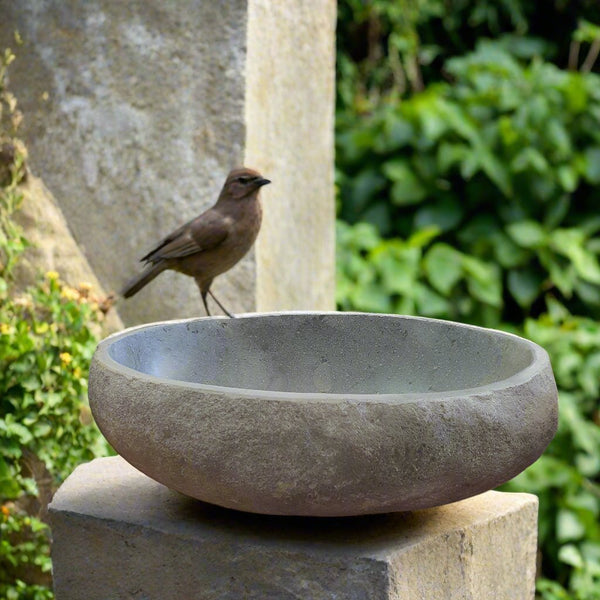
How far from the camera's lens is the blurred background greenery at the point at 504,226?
15.2 feet

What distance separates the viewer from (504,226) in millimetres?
5211

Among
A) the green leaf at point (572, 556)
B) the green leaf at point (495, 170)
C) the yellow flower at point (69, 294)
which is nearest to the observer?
the yellow flower at point (69, 294)

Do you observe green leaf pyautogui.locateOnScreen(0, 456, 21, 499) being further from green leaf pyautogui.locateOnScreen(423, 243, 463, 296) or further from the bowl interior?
green leaf pyautogui.locateOnScreen(423, 243, 463, 296)

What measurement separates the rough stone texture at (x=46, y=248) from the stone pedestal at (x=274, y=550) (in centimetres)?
106

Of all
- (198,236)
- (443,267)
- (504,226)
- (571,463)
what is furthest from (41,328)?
(504,226)

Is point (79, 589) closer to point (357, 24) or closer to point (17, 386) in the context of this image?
point (17, 386)

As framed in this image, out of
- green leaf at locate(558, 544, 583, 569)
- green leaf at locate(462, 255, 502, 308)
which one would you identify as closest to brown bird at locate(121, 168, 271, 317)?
green leaf at locate(558, 544, 583, 569)

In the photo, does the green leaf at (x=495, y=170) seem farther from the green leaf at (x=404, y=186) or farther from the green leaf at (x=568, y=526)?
the green leaf at (x=568, y=526)

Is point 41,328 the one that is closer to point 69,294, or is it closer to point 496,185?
point 69,294

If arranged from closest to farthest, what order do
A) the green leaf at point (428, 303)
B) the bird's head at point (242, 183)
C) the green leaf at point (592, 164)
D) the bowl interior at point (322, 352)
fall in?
the bowl interior at point (322, 352) → the bird's head at point (242, 183) → the green leaf at point (428, 303) → the green leaf at point (592, 164)

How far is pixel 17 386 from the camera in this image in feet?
8.71

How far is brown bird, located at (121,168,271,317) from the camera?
8.27 ft

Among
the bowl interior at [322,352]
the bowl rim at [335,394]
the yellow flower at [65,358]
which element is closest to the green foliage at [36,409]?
the yellow flower at [65,358]

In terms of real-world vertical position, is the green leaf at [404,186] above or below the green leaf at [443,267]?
above
